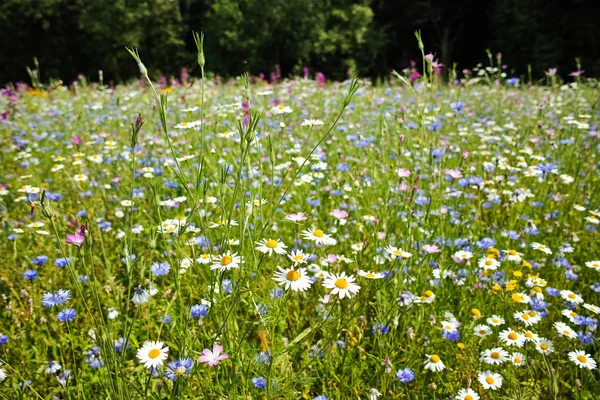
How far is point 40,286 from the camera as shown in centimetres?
181

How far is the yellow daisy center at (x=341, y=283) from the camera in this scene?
1101 millimetres

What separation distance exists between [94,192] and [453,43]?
18.3 m

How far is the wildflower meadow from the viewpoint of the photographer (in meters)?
1.06

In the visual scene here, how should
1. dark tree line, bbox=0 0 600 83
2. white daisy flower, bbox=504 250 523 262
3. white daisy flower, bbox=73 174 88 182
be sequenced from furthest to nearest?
dark tree line, bbox=0 0 600 83
white daisy flower, bbox=73 174 88 182
white daisy flower, bbox=504 250 523 262

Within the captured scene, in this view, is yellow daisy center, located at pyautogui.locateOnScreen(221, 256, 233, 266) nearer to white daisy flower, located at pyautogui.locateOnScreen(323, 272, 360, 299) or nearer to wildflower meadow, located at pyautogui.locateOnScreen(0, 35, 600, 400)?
wildflower meadow, located at pyautogui.locateOnScreen(0, 35, 600, 400)

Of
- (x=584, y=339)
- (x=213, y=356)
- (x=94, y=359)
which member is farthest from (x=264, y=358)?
(x=584, y=339)

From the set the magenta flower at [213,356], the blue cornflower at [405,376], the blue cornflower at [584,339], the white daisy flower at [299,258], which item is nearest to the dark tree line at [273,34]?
the blue cornflower at [584,339]

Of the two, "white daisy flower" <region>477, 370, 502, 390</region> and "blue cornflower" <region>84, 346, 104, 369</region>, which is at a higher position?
"blue cornflower" <region>84, 346, 104, 369</region>

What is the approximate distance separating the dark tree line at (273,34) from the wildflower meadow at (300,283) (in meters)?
14.3

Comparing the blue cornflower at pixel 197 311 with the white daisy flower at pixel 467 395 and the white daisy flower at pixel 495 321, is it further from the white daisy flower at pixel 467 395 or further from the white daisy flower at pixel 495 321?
the white daisy flower at pixel 495 321

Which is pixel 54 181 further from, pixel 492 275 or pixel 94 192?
pixel 492 275

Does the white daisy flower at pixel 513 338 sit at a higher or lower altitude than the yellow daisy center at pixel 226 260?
lower

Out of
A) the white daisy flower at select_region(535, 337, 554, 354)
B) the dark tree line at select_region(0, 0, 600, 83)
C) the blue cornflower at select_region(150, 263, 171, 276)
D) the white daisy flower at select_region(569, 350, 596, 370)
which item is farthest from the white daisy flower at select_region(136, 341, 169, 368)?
the dark tree line at select_region(0, 0, 600, 83)

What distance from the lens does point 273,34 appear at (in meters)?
17.2
